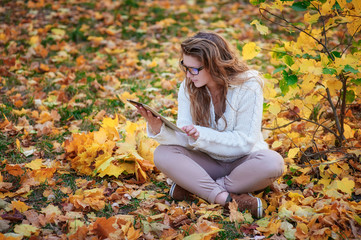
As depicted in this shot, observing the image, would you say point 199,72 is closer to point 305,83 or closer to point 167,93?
point 305,83

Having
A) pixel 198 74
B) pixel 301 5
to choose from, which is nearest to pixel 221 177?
pixel 198 74

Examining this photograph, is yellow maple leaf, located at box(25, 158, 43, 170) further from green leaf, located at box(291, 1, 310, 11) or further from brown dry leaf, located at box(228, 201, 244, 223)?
green leaf, located at box(291, 1, 310, 11)

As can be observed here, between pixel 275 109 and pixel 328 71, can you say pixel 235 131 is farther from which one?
pixel 328 71

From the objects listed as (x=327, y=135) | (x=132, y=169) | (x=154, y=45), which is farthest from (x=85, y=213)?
(x=154, y=45)

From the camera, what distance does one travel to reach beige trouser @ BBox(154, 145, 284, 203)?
227 centimetres

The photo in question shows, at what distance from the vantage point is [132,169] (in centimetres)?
267

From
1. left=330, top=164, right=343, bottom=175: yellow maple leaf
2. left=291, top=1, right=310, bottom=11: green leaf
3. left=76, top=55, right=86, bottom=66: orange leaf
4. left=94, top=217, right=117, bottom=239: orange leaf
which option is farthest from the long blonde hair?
left=76, top=55, right=86, bottom=66: orange leaf

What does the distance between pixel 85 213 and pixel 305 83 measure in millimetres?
1482

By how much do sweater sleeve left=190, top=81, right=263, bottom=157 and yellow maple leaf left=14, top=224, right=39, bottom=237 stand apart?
1009 millimetres

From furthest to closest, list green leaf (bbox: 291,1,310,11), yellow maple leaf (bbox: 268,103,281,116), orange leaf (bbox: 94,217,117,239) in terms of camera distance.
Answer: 1. yellow maple leaf (bbox: 268,103,281,116)
2. green leaf (bbox: 291,1,310,11)
3. orange leaf (bbox: 94,217,117,239)

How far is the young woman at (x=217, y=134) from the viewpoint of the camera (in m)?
2.30

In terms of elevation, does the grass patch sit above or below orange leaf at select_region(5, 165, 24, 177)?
below

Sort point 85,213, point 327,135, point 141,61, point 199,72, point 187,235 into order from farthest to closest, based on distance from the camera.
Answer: point 141,61 → point 327,135 → point 199,72 → point 85,213 → point 187,235

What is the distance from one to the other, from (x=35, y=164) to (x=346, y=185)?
78.8 inches
